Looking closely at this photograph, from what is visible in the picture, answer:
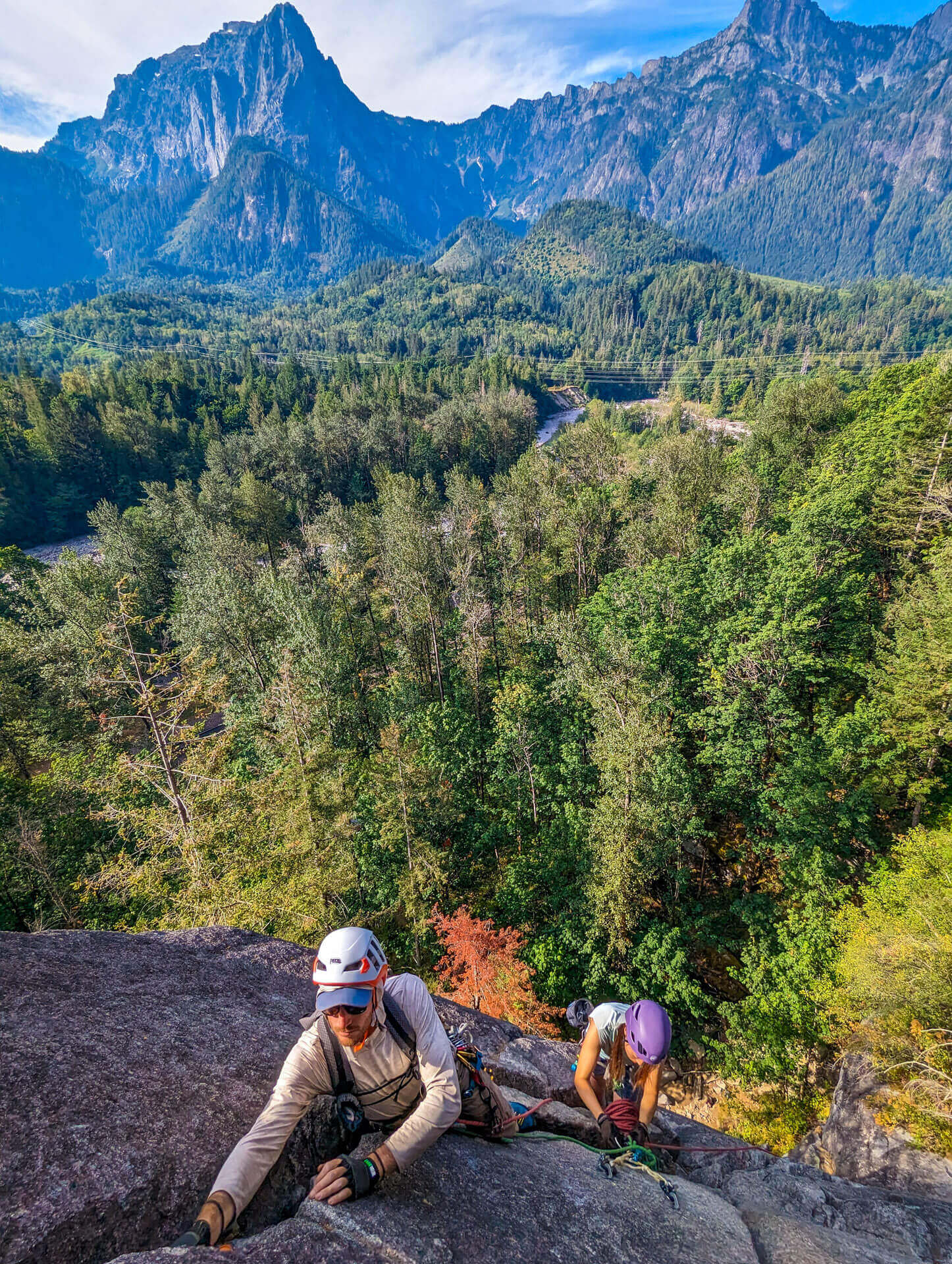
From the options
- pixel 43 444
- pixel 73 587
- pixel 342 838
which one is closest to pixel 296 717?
pixel 342 838

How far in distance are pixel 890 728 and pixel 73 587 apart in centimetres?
5677

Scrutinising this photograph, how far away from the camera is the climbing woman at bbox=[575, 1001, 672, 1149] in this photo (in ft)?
23.4

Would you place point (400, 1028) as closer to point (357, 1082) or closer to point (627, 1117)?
point (357, 1082)

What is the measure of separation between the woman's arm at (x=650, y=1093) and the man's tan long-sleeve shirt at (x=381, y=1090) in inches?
150

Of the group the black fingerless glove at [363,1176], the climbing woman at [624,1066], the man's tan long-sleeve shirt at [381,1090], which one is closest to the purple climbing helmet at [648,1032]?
the climbing woman at [624,1066]

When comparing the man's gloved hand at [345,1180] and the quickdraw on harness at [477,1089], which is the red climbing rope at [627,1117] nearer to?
the quickdraw on harness at [477,1089]

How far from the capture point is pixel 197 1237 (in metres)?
4.07

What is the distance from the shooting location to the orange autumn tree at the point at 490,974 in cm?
2022

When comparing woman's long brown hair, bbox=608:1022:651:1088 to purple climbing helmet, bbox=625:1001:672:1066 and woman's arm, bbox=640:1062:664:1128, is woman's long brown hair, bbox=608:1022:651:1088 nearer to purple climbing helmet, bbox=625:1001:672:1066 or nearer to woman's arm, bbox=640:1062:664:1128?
woman's arm, bbox=640:1062:664:1128

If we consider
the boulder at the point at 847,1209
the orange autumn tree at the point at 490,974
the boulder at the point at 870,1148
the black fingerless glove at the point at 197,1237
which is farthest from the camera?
the orange autumn tree at the point at 490,974

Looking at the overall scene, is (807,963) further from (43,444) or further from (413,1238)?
(43,444)

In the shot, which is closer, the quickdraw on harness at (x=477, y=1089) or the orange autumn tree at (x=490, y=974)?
the quickdraw on harness at (x=477, y=1089)

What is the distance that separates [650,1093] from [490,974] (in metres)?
15.7

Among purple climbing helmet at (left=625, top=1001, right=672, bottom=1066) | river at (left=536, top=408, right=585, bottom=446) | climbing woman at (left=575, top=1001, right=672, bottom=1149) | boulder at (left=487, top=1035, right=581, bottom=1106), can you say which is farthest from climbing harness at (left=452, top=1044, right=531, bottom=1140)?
river at (left=536, top=408, right=585, bottom=446)
